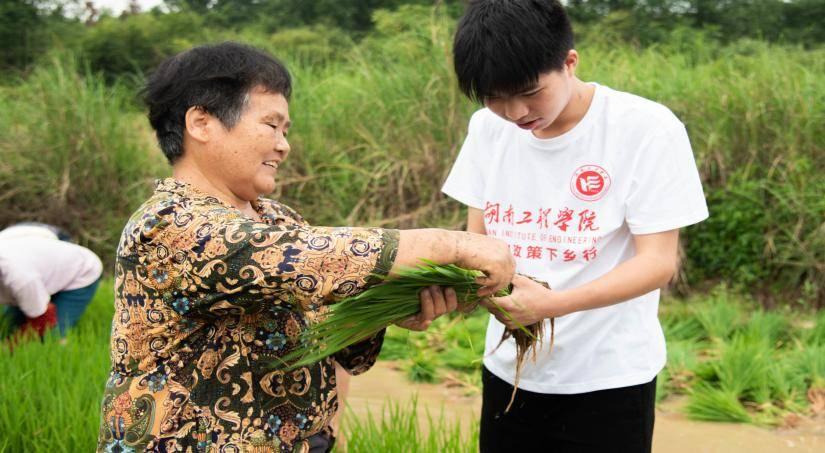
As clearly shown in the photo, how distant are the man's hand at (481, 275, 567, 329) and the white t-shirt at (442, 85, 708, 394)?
0.13 metres

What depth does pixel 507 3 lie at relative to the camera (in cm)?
192

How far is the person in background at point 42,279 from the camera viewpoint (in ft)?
13.6

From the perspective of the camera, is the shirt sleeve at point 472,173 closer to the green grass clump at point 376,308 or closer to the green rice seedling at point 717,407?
the green grass clump at point 376,308

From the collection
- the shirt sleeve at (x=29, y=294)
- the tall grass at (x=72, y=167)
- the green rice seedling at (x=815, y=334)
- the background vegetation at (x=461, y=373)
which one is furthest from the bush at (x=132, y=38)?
the green rice seedling at (x=815, y=334)

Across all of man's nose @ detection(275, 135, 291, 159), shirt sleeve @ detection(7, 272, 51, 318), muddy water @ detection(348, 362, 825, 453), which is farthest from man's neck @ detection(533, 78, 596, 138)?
shirt sleeve @ detection(7, 272, 51, 318)

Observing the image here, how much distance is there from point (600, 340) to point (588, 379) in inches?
3.7

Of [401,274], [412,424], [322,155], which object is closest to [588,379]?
[401,274]

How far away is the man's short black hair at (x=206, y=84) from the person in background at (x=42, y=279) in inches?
107

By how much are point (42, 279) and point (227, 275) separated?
3304 millimetres

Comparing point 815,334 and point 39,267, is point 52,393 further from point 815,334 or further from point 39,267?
point 815,334

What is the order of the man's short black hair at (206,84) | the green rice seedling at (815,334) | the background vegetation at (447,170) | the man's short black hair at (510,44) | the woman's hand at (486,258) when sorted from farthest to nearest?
the green rice seedling at (815,334) → the background vegetation at (447,170) → the man's short black hair at (510,44) → the man's short black hair at (206,84) → the woman's hand at (486,258)

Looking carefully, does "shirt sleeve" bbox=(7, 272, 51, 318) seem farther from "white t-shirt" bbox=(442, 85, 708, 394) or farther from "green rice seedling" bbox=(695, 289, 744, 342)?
"green rice seedling" bbox=(695, 289, 744, 342)

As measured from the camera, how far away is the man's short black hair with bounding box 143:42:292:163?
1.73 m

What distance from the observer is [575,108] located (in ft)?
6.61
